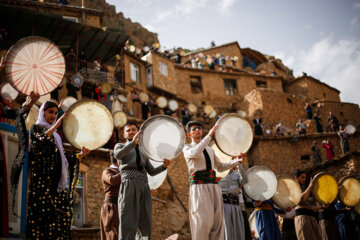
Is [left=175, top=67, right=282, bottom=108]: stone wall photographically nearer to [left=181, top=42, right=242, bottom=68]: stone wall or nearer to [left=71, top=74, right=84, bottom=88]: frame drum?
[left=181, top=42, right=242, bottom=68]: stone wall

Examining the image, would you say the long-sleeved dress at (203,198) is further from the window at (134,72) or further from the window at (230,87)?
the window at (230,87)

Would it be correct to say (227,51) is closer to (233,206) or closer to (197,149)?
(233,206)

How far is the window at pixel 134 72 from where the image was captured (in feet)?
81.4

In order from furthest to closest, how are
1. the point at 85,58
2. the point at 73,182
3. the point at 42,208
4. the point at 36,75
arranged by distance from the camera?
the point at 85,58 → the point at 36,75 → the point at 73,182 → the point at 42,208

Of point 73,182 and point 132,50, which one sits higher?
point 132,50

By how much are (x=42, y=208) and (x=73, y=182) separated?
57 centimetres

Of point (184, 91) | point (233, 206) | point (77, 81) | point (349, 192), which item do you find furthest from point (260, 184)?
point (184, 91)

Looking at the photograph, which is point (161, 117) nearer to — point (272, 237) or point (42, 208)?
point (42, 208)

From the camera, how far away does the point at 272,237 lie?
20.7ft

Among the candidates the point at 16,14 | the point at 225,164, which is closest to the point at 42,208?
the point at 225,164

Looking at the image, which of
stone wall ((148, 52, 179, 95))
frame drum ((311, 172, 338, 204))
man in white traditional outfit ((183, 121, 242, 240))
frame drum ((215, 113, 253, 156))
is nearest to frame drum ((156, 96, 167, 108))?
stone wall ((148, 52, 179, 95))

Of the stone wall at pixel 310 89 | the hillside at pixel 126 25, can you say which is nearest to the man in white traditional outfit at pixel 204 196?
the stone wall at pixel 310 89

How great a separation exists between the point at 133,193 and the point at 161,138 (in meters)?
0.78

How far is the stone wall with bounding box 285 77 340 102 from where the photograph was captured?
32.7 m
